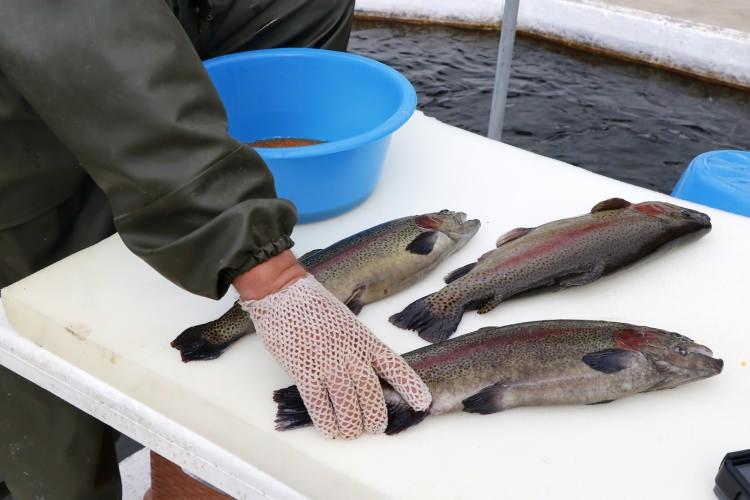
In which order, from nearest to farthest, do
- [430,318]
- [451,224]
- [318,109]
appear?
[430,318] → [451,224] → [318,109]

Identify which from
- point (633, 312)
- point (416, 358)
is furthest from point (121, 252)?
point (633, 312)

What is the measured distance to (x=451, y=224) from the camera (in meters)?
1.94

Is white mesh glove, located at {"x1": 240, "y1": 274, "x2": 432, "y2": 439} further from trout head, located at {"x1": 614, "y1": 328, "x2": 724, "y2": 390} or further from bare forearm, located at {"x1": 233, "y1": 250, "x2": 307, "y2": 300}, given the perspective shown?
trout head, located at {"x1": 614, "y1": 328, "x2": 724, "y2": 390}

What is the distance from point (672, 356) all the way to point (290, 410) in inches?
32.3

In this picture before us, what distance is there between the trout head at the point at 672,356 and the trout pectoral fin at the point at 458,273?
422 mm

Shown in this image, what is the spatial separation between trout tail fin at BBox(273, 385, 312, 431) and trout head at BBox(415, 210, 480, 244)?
0.62m

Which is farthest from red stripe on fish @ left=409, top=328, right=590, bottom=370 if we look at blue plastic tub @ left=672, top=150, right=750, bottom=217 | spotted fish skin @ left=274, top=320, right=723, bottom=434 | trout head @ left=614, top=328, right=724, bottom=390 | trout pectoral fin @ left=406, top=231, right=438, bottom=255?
blue plastic tub @ left=672, top=150, right=750, bottom=217

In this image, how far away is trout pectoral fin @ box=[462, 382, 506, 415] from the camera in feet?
4.80

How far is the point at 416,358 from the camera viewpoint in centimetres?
152

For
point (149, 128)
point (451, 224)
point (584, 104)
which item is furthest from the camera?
point (584, 104)

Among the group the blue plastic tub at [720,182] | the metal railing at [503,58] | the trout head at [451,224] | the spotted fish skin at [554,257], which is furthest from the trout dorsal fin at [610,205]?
the metal railing at [503,58]

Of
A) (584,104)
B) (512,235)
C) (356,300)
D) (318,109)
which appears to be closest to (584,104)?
(584,104)

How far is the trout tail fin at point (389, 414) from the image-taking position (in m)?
1.43

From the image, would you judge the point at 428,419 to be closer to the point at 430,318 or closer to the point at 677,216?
the point at 430,318
